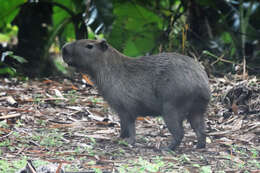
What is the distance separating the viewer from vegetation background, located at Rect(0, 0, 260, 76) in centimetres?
772

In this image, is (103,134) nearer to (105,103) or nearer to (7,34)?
(105,103)

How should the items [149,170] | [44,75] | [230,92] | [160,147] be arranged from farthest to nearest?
[44,75]
[230,92]
[160,147]
[149,170]

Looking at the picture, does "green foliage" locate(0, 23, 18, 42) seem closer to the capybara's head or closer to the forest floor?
the forest floor

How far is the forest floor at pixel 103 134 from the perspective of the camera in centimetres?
404

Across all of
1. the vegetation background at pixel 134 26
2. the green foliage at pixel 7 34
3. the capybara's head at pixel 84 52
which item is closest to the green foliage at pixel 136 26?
the vegetation background at pixel 134 26

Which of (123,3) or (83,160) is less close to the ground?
(123,3)

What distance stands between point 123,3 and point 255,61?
291 cm

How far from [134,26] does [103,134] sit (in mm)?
4069

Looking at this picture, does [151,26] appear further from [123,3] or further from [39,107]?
→ [39,107]

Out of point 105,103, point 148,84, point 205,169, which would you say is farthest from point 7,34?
Result: point 205,169

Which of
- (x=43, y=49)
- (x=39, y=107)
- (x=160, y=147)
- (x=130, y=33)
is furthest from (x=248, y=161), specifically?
(x=43, y=49)

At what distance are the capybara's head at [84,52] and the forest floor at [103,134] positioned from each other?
0.83 metres

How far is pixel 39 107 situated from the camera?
19.2 feet

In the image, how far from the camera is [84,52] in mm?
5121
